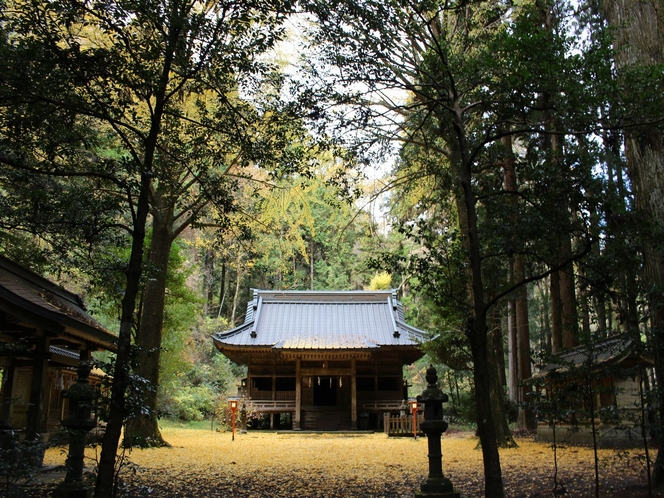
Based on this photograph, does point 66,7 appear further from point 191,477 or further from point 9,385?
point 9,385

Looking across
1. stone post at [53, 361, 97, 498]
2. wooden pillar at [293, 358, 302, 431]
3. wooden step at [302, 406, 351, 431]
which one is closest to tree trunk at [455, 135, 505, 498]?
stone post at [53, 361, 97, 498]

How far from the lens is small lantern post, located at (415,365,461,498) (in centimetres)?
576

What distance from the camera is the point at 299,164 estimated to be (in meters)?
6.98

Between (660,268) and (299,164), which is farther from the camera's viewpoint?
(299,164)

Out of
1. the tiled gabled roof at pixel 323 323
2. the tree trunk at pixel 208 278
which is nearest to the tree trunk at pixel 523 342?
the tiled gabled roof at pixel 323 323

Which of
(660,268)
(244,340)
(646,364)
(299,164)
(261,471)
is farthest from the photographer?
(244,340)

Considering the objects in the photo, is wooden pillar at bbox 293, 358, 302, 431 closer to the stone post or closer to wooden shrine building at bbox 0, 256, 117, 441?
wooden shrine building at bbox 0, 256, 117, 441

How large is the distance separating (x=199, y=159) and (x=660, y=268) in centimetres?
585

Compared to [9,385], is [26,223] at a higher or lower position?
higher

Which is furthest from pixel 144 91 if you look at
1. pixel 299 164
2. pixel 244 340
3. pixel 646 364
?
Answer: pixel 244 340

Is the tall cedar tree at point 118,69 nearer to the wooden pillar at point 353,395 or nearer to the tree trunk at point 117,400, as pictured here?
the tree trunk at point 117,400

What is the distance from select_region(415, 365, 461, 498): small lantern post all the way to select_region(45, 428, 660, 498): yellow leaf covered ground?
0.88m

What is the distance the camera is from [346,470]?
890 centimetres

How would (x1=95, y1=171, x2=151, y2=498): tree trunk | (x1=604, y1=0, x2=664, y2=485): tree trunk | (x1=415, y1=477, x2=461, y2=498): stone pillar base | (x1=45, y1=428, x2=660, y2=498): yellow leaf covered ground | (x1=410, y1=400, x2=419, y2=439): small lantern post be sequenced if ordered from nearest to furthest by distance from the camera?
(x1=95, y1=171, x2=151, y2=498): tree trunk
(x1=415, y1=477, x2=461, y2=498): stone pillar base
(x1=604, y1=0, x2=664, y2=485): tree trunk
(x1=45, y1=428, x2=660, y2=498): yellow leaf covered ground
(x1=410, y1=400, x2=419, y2=439): small lantern post
